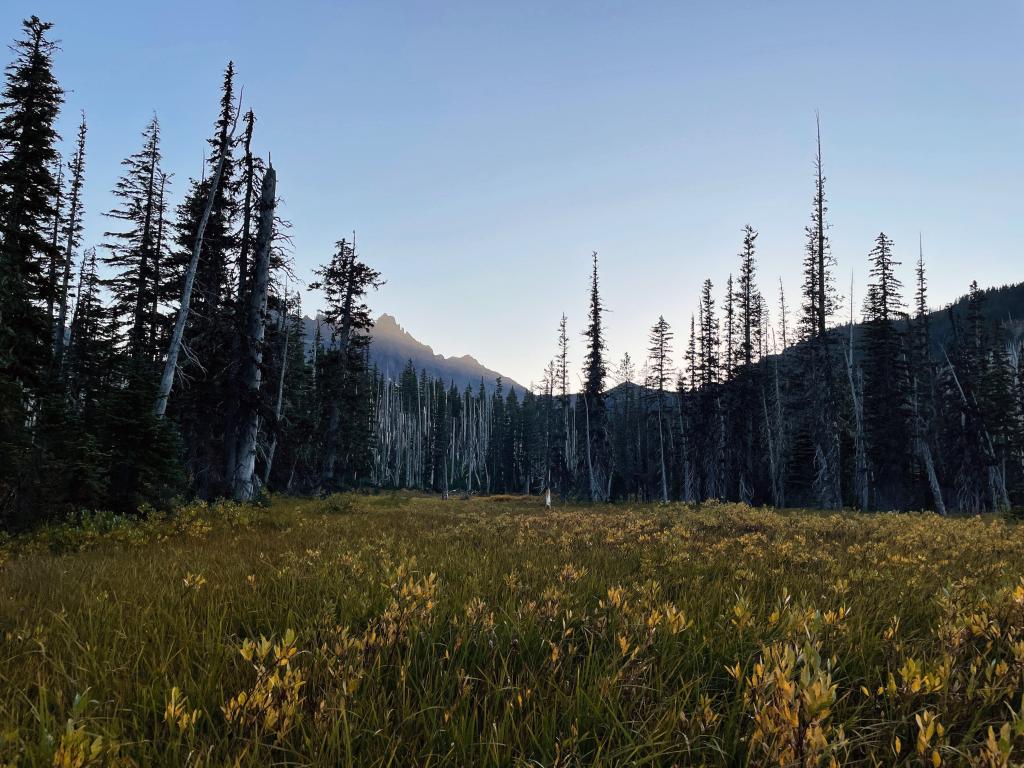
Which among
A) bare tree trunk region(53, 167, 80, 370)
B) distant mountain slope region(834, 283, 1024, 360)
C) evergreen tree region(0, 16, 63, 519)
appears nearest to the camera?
evergreen tree region(0, 16, 63, 519)

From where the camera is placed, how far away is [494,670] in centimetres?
241

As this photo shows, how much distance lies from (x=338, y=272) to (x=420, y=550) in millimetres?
26024

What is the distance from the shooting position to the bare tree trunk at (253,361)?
51.1 feet

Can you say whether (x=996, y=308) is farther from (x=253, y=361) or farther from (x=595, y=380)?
(x=253, y=361)

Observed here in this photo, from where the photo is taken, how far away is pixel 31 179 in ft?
57.4

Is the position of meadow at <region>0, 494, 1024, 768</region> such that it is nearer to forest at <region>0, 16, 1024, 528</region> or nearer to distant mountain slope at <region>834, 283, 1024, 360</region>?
forest at <region>0, 16, 1024, 528</region>

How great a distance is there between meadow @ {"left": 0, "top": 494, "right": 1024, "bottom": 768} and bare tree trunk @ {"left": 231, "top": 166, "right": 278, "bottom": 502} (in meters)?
11.3

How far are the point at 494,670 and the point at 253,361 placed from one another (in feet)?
52.9

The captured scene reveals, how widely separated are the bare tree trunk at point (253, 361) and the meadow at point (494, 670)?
37.2 ft

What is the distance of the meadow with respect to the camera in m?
1.64

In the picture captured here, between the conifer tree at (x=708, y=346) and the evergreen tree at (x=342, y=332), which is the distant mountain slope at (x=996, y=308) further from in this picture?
the evergreen tree at (x=342, y=332)

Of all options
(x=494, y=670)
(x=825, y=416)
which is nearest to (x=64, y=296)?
(x=494, y=670)

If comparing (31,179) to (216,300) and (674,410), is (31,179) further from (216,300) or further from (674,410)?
(674,410)

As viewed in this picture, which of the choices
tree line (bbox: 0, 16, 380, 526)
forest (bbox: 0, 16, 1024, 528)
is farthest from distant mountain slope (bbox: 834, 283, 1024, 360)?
tree line (bbox: 0, 16, 380, 526)
